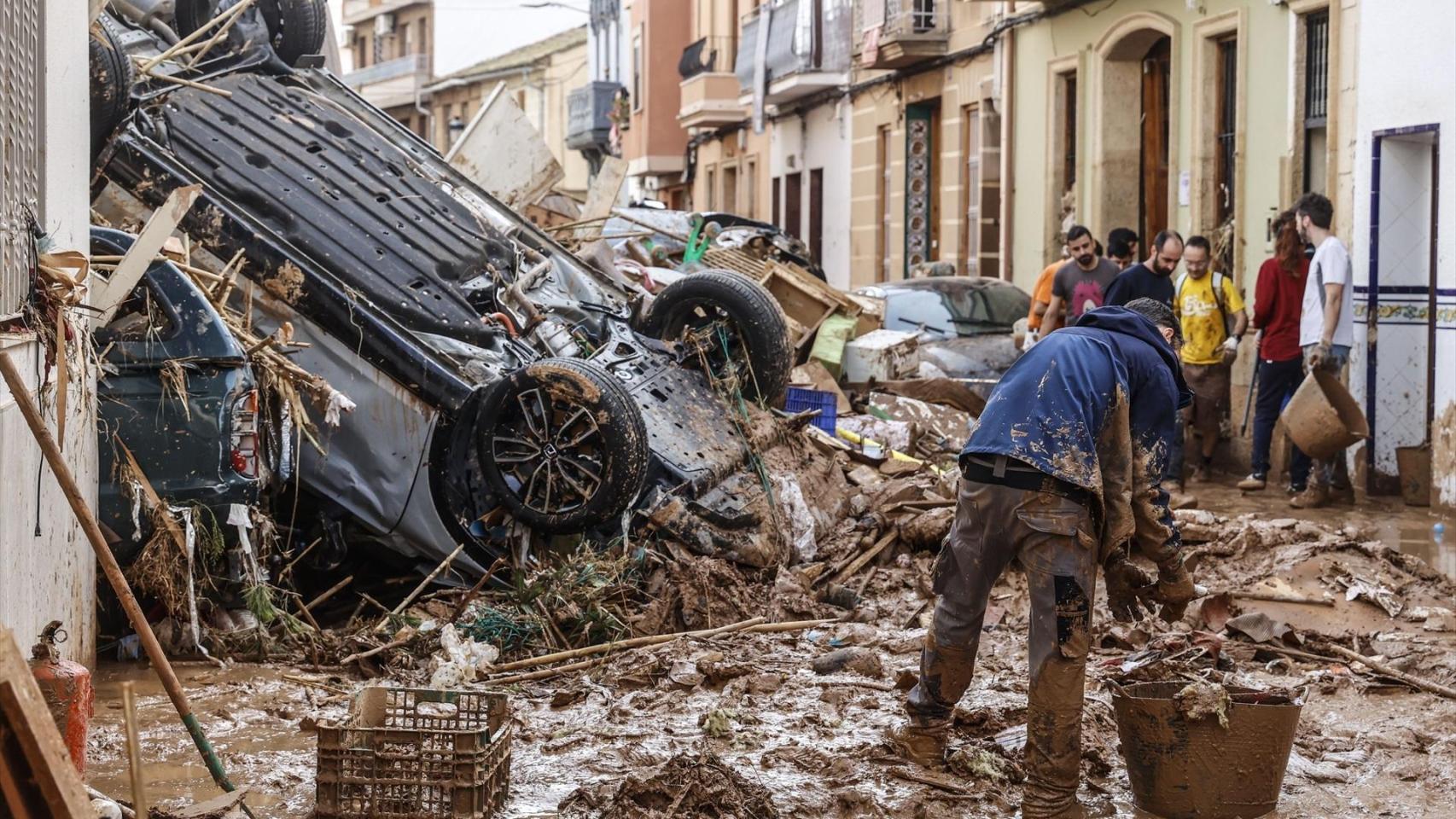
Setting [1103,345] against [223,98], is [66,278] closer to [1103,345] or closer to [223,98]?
[1103,345]

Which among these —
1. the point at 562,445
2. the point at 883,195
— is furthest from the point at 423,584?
the point at 883,195

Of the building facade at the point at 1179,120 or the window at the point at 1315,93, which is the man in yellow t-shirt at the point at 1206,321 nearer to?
the building facade at the point at 1179,120

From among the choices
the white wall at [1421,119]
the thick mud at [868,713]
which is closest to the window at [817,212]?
the white wall at [1421,119]

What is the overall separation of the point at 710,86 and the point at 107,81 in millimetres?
28178

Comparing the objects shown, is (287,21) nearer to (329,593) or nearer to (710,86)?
(329,593)

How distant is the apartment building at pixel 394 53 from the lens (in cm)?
6638

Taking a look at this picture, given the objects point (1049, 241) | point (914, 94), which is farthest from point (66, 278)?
point (914, 94)

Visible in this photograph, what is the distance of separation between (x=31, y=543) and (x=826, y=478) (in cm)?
→ 501

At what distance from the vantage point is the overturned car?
826cm

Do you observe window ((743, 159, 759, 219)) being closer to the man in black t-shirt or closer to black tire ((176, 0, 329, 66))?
the man in black t-shirt

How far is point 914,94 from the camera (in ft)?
84.5

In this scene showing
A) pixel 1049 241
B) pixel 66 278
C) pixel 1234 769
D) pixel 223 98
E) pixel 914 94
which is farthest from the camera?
pixel 914 94

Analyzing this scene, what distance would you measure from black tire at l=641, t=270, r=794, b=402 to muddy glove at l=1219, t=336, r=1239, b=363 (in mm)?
3941

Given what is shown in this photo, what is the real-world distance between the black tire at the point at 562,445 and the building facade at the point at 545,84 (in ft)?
150
